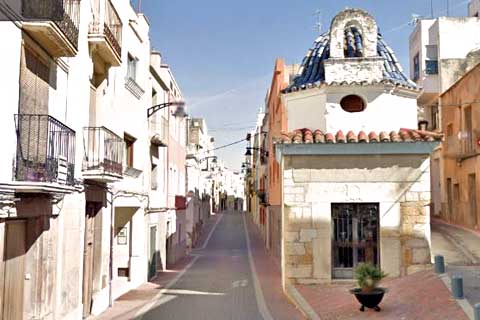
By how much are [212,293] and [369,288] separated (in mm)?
6493

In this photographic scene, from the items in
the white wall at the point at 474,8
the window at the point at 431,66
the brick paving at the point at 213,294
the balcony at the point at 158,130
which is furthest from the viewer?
the white wall at the point at 474,8

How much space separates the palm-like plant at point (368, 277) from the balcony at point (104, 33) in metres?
7.72

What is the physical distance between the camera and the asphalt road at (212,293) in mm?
12832

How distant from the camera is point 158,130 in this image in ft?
70.2

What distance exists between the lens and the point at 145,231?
1869 cm

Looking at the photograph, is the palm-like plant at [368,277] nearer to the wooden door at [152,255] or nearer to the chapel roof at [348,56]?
the chapel roof at [348,56]

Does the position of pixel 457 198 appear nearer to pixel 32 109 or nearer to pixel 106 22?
pixel 106 22

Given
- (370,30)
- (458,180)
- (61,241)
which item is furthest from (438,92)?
(61,241)

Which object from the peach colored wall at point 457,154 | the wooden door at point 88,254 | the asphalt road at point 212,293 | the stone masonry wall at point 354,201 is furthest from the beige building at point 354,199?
the peach colored wall at point 457,154

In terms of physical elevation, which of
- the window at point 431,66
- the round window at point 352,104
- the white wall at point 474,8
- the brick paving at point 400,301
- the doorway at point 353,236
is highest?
the white wall at point 474,8

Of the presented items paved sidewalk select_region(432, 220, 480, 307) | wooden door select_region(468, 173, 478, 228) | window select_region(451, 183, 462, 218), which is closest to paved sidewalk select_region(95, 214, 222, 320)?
paved sidewalk select_region(432, 220, 480, 307)

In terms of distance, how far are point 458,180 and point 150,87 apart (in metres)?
14.3

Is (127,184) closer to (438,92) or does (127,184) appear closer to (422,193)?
(422,193)

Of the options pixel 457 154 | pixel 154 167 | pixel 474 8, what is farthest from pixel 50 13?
pixel 474 8
